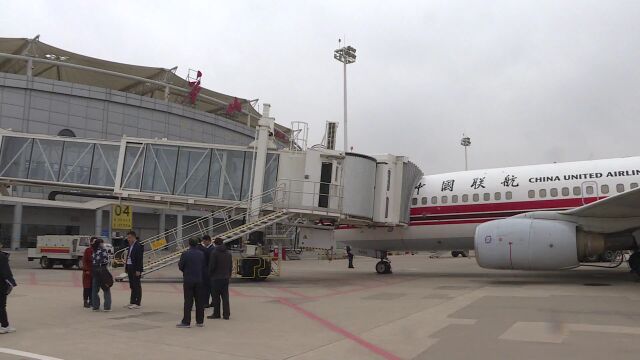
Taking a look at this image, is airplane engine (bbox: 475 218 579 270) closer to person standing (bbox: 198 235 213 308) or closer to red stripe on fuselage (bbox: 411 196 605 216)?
red stripe on fuselage (bbox: 411 196 605 216)

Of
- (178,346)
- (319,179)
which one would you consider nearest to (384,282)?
(319,179)

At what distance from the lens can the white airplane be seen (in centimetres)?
1526

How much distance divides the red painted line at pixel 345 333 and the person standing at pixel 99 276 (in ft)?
13.6

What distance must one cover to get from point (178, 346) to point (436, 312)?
5.41 metres

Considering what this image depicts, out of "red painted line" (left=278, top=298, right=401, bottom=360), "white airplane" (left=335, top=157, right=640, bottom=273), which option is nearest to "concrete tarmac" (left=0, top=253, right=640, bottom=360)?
"red painted line" (left=278, top=298, right=401, bottom=360)

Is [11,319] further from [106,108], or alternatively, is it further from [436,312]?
[106,108]

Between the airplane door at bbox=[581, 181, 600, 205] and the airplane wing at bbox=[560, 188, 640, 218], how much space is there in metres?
1.74

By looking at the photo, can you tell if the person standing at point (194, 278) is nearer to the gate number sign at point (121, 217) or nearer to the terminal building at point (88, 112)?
the gate number sign at point (121, 217)

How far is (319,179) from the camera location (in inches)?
738

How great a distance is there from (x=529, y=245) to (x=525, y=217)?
1.29 m

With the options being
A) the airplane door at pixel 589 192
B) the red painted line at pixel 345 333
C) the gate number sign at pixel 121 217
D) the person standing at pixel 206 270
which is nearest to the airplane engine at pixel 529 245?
the airplane door at pixel 589 192

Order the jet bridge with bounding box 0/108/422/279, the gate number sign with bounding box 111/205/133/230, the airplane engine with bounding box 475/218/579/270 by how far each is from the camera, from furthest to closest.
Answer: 1. the gate number sign with bounding box 111/205/133/230
2. the jet bridge with bounding box 0/108/422/279
3. the airplane engine with bounding box 475/218/579/270

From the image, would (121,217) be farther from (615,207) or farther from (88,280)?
(615,207)

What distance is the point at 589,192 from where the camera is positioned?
673 inches
